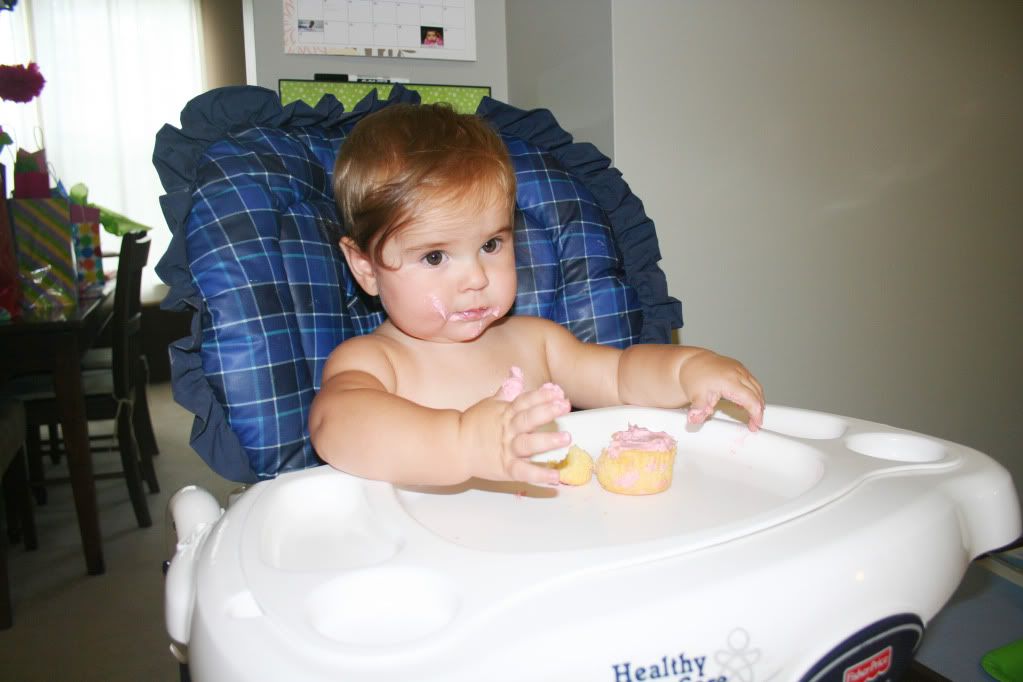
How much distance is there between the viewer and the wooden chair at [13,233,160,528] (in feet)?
7.80

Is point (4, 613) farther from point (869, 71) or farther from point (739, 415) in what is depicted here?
point (869, 71)

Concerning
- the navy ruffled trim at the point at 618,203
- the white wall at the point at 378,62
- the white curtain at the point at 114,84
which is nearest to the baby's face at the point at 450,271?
the navy ruffled trim at the point at 618,203

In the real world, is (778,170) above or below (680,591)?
above

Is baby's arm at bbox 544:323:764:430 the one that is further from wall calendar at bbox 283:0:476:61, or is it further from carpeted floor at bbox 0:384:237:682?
wall calendar at bbox 283:0:476:61

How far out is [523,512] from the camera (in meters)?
0.69

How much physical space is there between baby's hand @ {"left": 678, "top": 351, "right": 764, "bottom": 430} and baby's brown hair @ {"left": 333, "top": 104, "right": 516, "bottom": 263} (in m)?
0.28

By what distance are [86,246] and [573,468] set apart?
8.59ft

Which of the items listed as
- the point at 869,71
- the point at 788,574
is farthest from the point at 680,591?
the point at 869,71

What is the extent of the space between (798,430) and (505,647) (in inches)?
20.9

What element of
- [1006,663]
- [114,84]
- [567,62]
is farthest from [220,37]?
[1006,663]

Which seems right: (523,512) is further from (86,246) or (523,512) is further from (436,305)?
(86,246)

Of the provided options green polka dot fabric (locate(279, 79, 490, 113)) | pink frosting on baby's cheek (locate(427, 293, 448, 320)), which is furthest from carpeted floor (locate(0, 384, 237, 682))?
green polka dot fabric (locate(279, 79, 490, 113))

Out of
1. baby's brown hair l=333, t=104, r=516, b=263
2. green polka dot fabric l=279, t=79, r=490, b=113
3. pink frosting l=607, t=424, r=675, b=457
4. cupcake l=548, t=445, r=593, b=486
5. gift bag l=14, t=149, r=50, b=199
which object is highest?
green polka dot fabric l=279, t=79, r=490, b=113

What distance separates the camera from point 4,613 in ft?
6.20
